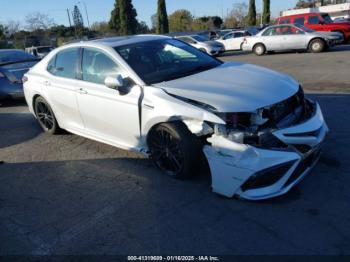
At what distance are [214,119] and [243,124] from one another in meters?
0.30

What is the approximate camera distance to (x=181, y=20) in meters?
70.7

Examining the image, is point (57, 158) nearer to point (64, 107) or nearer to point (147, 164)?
point (64, 107)

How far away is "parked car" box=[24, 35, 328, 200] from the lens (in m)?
3.42

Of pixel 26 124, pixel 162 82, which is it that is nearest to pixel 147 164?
pixel 162 82

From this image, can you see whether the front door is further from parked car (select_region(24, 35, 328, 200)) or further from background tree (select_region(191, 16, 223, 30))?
background tree (select_region(191, 16, 223, 30))

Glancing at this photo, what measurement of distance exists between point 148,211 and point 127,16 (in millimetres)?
40662

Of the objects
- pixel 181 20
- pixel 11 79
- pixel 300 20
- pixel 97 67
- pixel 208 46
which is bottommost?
pixel 208 46

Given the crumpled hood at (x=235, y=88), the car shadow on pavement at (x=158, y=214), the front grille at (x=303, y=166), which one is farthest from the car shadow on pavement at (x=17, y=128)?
the front grille at (x=303, y=166)

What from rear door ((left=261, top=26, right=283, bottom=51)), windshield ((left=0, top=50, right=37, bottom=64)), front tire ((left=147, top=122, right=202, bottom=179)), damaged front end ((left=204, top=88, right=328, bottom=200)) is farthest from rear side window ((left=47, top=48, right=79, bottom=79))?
rear door ((left=261, top=26, right=283, bottom=51))

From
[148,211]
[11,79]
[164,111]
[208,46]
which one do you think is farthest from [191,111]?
[208,46]

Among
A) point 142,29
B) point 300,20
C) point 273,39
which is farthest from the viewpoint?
point 142,29

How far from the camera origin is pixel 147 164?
4.68 m

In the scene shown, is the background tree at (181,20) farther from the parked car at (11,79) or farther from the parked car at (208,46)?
the parked car at (11,79)

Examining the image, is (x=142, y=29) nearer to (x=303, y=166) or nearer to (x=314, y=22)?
(x=314, y=22)
